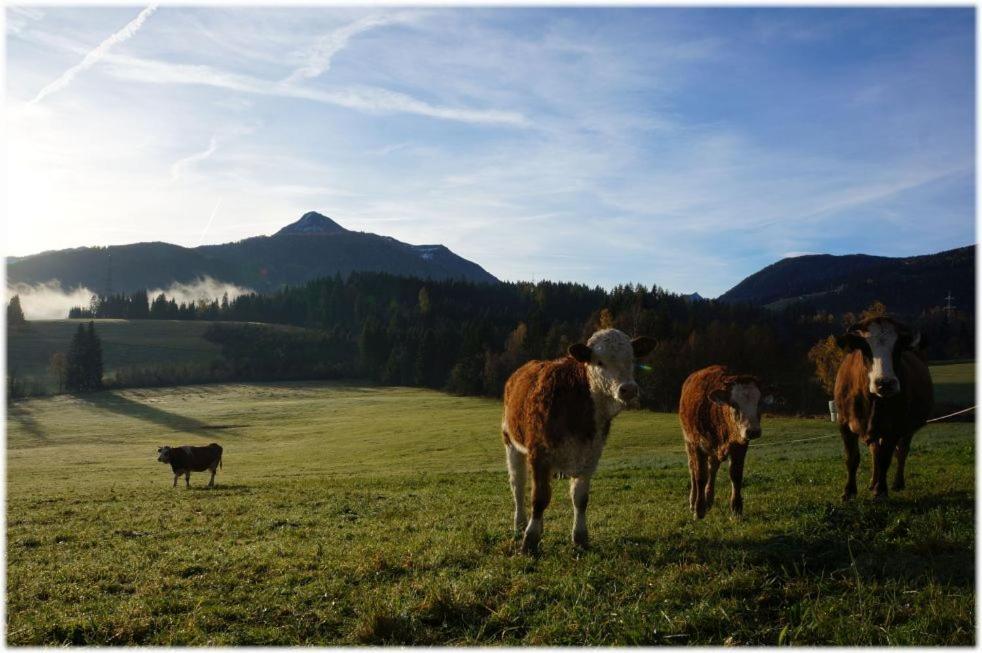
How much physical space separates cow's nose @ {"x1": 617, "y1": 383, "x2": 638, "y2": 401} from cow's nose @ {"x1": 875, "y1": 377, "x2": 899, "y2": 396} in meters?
4.22

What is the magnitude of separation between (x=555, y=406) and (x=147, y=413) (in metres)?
87.1

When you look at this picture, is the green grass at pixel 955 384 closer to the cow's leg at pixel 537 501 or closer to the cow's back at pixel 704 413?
the cow's back at pixel 704 413

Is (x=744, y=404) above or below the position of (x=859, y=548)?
above

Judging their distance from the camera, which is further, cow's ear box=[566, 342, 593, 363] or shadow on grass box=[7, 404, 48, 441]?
shadow on grass box=[7, 404, 48, 441]

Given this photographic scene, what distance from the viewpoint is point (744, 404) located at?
34.9ft

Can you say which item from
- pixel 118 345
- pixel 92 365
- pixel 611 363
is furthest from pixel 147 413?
pixel 611 363

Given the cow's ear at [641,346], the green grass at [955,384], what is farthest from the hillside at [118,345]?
the green grass at [955,384]

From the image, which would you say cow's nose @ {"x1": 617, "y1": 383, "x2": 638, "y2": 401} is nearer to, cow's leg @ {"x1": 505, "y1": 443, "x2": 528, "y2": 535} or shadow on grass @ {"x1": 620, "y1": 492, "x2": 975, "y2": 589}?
shadow on grass @ {"x1": 620, "y1": 492, "x2": 975, "y2": 589}

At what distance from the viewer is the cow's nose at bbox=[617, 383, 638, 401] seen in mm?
8336

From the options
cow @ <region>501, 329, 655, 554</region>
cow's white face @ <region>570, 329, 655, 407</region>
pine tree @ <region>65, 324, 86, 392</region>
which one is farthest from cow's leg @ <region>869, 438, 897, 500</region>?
pine tree @ <region>65, 324, 86, 392</region>

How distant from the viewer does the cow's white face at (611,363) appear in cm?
850

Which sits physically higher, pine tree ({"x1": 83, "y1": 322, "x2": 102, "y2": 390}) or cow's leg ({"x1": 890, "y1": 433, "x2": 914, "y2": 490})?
cow's leg ({"x1": 890, "y1": 433, "x2": 914, "y2": 490})

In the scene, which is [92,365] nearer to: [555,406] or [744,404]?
[555,406]

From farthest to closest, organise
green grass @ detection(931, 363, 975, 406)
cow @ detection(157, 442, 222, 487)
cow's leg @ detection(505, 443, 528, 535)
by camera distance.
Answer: green grass @ detection(931, 363, 975, 406) → cow @ detection(157, 442, 222, 487) → cow's leg @ detection(505, 443, 528, 535)
